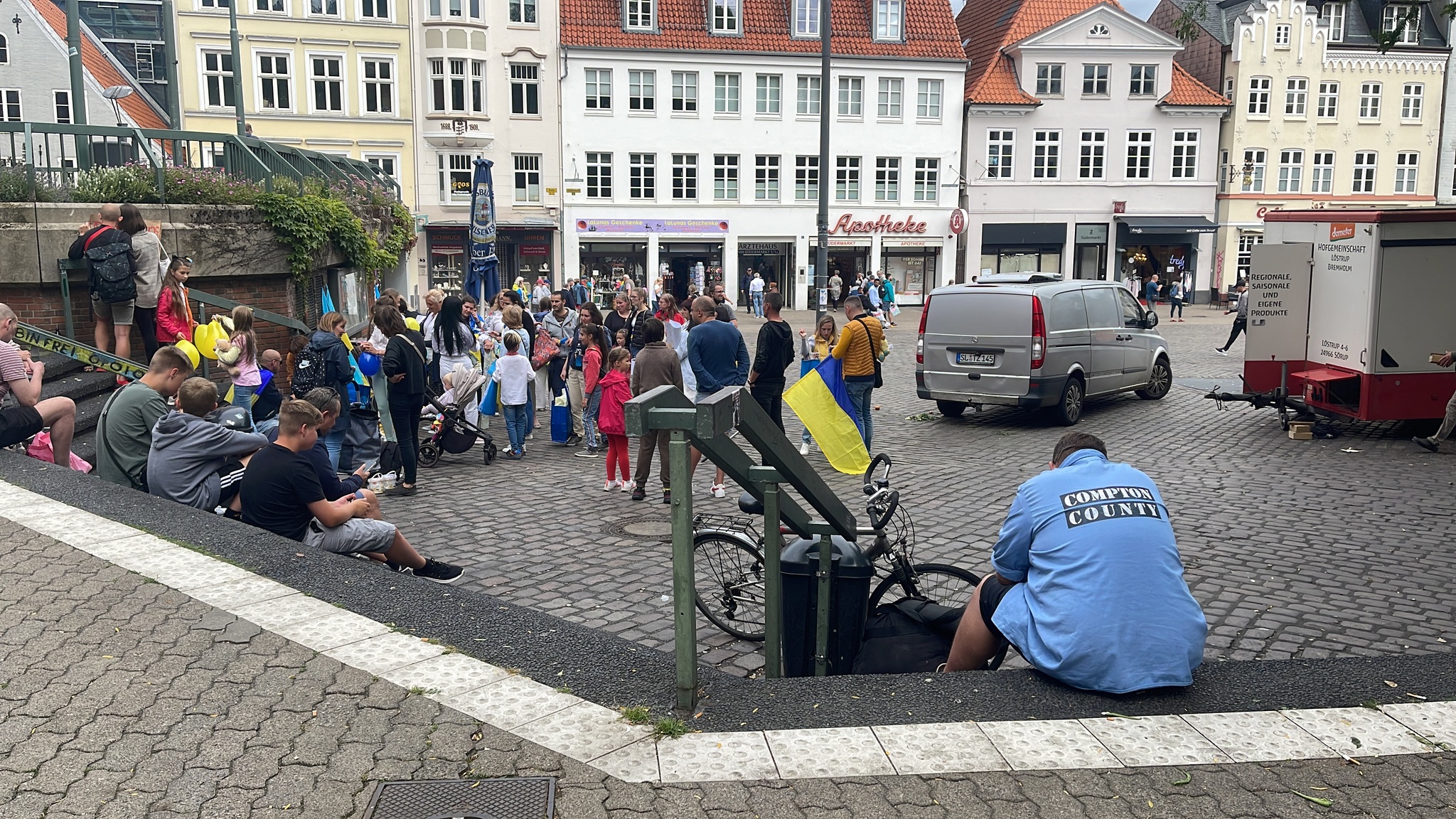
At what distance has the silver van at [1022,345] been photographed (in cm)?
1448

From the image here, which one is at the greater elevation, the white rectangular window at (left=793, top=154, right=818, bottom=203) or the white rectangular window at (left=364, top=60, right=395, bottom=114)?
the white rectangular window at (left=364, top=60, right=395, bottom=114)

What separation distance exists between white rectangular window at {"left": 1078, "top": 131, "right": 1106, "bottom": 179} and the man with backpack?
42.6m

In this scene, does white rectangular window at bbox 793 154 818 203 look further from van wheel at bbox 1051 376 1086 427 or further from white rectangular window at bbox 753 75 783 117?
van wheel at bbox 1051 376 1086 427

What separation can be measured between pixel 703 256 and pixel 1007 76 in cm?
1492

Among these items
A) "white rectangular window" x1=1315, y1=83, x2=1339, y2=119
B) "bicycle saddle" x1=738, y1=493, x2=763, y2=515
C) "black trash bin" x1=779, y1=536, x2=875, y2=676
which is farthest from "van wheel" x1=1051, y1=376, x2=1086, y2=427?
"white rectangular window" x1=1315, y1=83, x2=1339, y2=119

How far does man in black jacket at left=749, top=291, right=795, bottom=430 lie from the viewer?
1149 cm

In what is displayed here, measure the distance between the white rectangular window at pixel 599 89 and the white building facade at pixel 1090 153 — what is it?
14747 mm

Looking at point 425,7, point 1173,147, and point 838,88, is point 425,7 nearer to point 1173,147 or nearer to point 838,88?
point 838,88

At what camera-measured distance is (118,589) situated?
18.1 ft

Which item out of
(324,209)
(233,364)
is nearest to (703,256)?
(324,209)

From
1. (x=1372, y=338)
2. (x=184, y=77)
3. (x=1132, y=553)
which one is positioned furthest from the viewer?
(x=184, y=77)

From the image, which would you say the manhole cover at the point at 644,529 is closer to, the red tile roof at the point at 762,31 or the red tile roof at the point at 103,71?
the red tile roof at the point at 762,31

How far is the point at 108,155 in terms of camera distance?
1240 centimetres

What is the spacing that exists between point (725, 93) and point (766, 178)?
370cm
